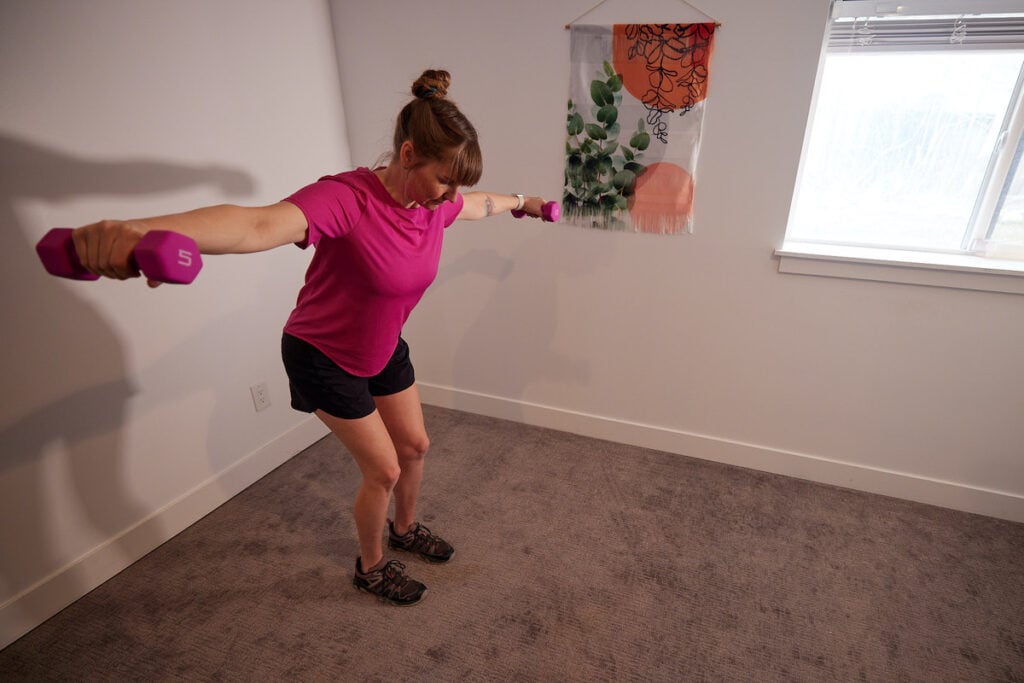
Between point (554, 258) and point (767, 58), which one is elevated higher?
point (767, 58)

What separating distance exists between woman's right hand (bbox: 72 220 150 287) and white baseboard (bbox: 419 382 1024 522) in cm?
194

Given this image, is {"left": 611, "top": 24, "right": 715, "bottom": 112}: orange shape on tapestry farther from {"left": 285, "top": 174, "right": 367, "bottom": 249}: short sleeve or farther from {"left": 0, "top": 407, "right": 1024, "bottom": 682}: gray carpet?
{"left": 0, "top": 407, "right": 1024, "bottom": 682}: gray carpet

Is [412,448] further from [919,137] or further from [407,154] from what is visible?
[919,137]

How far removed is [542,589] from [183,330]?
4.88 feet

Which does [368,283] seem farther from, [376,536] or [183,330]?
[183,330]

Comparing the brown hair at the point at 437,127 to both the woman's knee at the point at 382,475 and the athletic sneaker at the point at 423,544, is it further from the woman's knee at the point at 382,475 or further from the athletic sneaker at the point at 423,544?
the athletic sneaker at the point at 423,544

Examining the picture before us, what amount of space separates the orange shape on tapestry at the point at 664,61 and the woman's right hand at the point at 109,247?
1676mm

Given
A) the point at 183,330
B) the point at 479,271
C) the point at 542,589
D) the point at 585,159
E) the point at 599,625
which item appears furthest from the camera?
the point at 479,271

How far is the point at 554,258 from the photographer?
2135 mm

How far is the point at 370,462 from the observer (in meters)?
1.32

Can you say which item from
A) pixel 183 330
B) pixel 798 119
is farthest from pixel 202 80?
pixel 798 119

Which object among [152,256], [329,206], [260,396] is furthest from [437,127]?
[260,396]

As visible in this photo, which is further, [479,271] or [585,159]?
[479,271]

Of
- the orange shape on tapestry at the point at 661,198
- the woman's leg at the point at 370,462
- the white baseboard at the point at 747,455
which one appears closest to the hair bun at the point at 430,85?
the woman's leg at the point at 370,462
